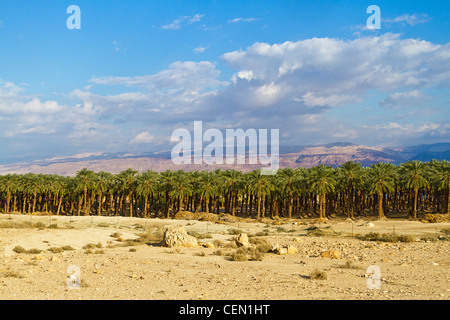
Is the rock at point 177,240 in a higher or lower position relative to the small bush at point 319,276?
lower

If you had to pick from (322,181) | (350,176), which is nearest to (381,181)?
(350,176)

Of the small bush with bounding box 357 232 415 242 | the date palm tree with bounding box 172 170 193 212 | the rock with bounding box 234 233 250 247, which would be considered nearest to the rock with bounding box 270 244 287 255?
the rock with bounding box 234 233 250 247

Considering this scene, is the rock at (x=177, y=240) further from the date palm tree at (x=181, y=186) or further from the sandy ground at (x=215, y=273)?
the date palm tree at (x=181, y=186)

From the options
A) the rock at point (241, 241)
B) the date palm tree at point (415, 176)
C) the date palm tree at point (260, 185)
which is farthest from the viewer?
the date palm tree at point (260, 185)

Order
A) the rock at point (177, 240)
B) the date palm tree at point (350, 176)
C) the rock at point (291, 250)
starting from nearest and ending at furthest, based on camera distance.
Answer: the rock at point (291, 250) → the rock at point (177, 240) → the date palm tree at point (350, 176)

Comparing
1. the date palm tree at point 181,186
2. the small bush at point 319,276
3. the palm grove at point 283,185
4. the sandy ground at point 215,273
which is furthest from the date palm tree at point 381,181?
the small bush at point 319,276

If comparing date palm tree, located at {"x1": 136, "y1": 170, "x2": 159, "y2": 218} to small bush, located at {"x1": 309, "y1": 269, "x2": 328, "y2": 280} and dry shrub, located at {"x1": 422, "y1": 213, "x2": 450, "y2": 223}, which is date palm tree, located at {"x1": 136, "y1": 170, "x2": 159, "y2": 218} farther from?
small bush, located at {"x1": 309, "y1": 269, "x2": 328, "y2": 280}

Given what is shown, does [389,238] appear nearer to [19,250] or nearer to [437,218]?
[437,218]

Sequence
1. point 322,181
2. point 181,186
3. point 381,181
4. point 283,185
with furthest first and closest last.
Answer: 1. point 181,186
2. point 283,185
3. point 322,181
4. point 381,181

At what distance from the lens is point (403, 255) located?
21203mm

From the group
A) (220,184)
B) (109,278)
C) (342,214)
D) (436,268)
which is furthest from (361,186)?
(109,278)
